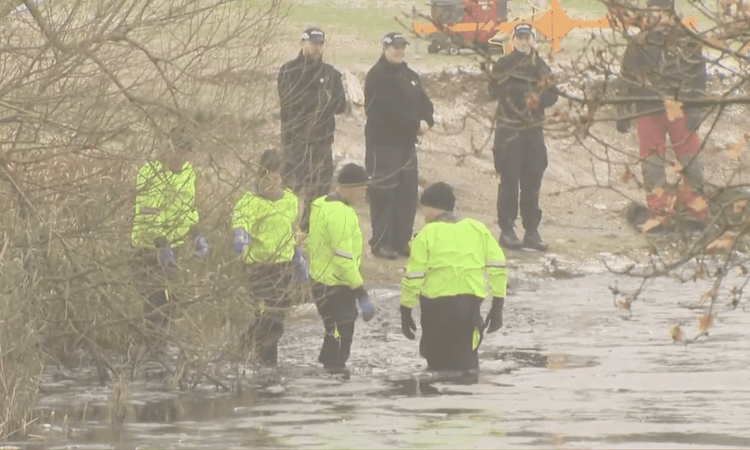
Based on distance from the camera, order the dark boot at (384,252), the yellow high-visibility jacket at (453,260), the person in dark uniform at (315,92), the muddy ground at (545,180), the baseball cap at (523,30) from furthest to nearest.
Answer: the muddy ground at (545,180)
the dark boot at (384,252)
the baseball cap at (523,30)
the person in dark uniform at (315,92)
the yellow high-visibility jacket at (453,260)

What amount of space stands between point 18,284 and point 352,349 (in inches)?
184

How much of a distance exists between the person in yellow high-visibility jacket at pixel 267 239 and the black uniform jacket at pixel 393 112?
19.1ft

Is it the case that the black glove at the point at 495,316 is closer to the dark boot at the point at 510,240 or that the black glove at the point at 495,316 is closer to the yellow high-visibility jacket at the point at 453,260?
the yellow high-visibility jacket at the point at 453,260

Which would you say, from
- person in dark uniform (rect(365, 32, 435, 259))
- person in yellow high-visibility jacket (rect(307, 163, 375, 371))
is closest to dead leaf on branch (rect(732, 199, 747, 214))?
person in yellow high-visibility jacket (rect(307, 163, 375, 371))

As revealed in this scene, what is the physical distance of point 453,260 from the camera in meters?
15.1

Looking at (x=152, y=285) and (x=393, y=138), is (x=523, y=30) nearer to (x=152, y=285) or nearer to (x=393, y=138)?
(x=393, y=138)

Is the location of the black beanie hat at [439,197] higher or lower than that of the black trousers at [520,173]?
lower

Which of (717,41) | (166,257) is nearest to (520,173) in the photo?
(166,257)

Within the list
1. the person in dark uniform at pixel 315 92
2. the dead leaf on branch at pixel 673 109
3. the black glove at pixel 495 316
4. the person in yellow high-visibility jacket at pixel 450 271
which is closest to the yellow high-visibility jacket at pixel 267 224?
the person in yellow high-visibility jacket at pixel 450 271

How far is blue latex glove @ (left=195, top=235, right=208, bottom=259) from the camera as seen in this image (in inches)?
577

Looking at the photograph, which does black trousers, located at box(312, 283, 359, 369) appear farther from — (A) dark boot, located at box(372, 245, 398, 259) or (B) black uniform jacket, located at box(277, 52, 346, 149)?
(A) dark boot, located at box(372, 245, 398, 259)

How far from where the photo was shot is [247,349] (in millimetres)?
15062

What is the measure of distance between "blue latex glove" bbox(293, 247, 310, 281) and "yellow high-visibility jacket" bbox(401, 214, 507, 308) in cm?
75

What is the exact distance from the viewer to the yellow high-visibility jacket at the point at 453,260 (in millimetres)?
15055
